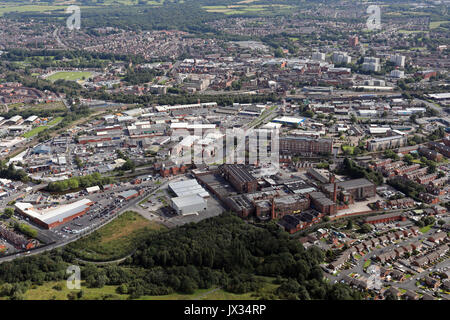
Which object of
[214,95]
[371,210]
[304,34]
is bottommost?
[371,210]

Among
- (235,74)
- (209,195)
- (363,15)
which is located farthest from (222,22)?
(209,195)

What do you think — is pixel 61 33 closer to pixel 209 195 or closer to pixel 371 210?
pixel 209 195

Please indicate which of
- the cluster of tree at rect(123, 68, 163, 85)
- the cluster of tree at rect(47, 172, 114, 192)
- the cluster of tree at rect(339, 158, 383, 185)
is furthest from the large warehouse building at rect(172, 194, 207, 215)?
the cluster of tree at rect(123, 68, 163, 85)

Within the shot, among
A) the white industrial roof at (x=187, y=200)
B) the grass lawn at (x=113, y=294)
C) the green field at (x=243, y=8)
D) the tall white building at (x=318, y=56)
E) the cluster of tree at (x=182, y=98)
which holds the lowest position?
the grass lawn at (x=113, y=294)

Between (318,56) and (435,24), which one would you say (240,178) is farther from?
(435,24)

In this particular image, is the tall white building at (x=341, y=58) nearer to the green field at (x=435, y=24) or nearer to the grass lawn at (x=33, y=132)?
the green field at (x=435, y=24)

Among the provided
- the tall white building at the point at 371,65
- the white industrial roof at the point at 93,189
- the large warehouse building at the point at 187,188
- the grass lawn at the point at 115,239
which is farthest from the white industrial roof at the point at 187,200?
the tall white building at the point at 371,65

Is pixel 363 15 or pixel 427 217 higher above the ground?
pixel 363 15

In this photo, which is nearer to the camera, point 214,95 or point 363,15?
point 214,95
